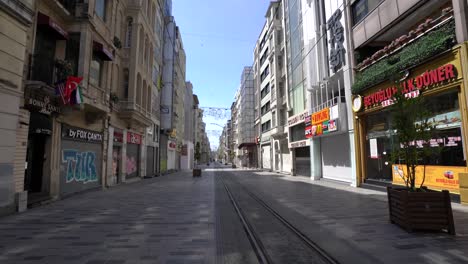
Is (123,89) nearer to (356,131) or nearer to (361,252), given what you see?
(356,131)

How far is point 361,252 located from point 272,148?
35242 millimetres

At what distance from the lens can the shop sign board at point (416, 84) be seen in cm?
1001

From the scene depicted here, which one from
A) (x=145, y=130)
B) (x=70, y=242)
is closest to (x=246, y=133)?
(x=145, y=130)

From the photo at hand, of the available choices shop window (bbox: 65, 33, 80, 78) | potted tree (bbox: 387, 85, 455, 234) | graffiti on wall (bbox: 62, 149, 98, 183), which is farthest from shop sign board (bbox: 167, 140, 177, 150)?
potted tree (bbox: 387, 85, 455, 234)

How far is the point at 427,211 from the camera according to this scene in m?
5.96

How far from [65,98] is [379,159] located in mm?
15538

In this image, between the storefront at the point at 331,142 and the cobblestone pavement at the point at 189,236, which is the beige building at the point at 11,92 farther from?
the storefront at the point at 331,142

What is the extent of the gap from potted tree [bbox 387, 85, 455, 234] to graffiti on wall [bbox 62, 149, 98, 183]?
13215 mm

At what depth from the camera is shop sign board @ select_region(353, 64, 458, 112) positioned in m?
10.0

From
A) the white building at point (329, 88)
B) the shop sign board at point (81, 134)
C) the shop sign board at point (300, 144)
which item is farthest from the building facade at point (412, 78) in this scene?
the shop sign board at point (81, 134)

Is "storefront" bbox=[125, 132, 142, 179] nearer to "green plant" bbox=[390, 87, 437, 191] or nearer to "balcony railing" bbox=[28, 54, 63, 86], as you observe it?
"balcony railing" bbox=[28, 54, 63, 86]

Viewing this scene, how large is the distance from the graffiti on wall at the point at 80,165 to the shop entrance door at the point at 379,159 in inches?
612

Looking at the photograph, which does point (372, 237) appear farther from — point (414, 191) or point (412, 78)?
point (412, 78)

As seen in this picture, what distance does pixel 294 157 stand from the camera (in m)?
29.7
